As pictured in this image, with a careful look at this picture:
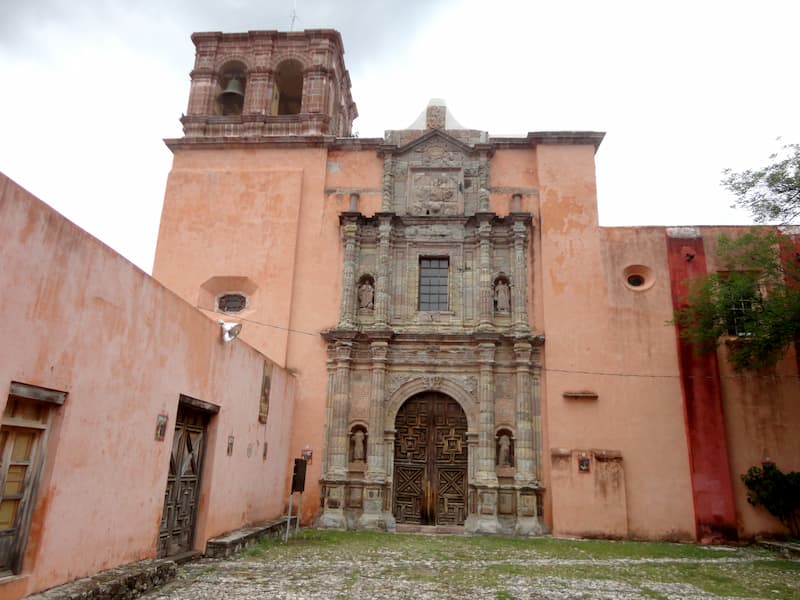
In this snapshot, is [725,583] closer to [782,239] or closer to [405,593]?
[405,593]

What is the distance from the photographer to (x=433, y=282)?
1521cm

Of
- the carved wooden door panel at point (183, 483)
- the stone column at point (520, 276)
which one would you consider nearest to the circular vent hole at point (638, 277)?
the stone column at point (520, 276)

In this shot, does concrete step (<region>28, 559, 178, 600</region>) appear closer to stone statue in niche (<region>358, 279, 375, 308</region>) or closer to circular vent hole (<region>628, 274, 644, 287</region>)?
stone statue in niche (<region>358, 279, 375, 308</region>)

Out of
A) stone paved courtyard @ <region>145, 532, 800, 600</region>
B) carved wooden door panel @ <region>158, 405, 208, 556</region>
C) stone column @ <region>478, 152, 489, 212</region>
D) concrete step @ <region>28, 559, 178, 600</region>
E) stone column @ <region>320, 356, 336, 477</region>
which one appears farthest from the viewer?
stone column @ <region>478, 152, 489, 212</region>

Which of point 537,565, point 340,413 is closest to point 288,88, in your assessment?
point 340,413

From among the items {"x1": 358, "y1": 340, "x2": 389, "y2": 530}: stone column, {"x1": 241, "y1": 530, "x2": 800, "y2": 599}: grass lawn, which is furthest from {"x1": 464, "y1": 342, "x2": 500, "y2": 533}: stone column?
{"x1": 358, "y1": 340, "x2": 389, "y2": 530}: stone column

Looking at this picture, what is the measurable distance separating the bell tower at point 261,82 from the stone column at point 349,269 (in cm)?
253

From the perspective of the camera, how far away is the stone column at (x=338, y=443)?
13.3 m

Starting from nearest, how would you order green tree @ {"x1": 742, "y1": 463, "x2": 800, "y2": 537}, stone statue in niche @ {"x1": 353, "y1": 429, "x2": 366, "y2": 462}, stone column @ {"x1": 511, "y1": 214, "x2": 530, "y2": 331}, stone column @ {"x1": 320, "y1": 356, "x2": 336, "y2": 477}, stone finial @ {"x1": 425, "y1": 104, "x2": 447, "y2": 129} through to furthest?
green tree @ {"x1": 742, "y1": 463, "x2": 800, "y2": 537}, stone column @ {"x1": 320, "y1": 356, "x2": 336, "y2": 477}, stone statue in niche @ {"x1": 353, "y1": 429, "x2": 366, "y2": 462}, stone column @ {"x1": 511, "y1": 214, "x2": 530, "y2": 331}, stone finial @ {"x1": 425, "y1": 104, "x2": 447, "y2": 129}

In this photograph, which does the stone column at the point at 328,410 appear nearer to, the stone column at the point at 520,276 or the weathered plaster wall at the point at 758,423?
the stone column at the point at 520,276

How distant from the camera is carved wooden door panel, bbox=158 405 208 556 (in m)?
8.27

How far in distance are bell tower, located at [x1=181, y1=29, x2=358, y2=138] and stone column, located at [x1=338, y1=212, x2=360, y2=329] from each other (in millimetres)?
2534

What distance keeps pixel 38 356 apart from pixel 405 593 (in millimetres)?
4289

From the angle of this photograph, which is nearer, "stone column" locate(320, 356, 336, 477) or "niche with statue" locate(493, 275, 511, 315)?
"stone column" locate(320, 356, 336, 477)
